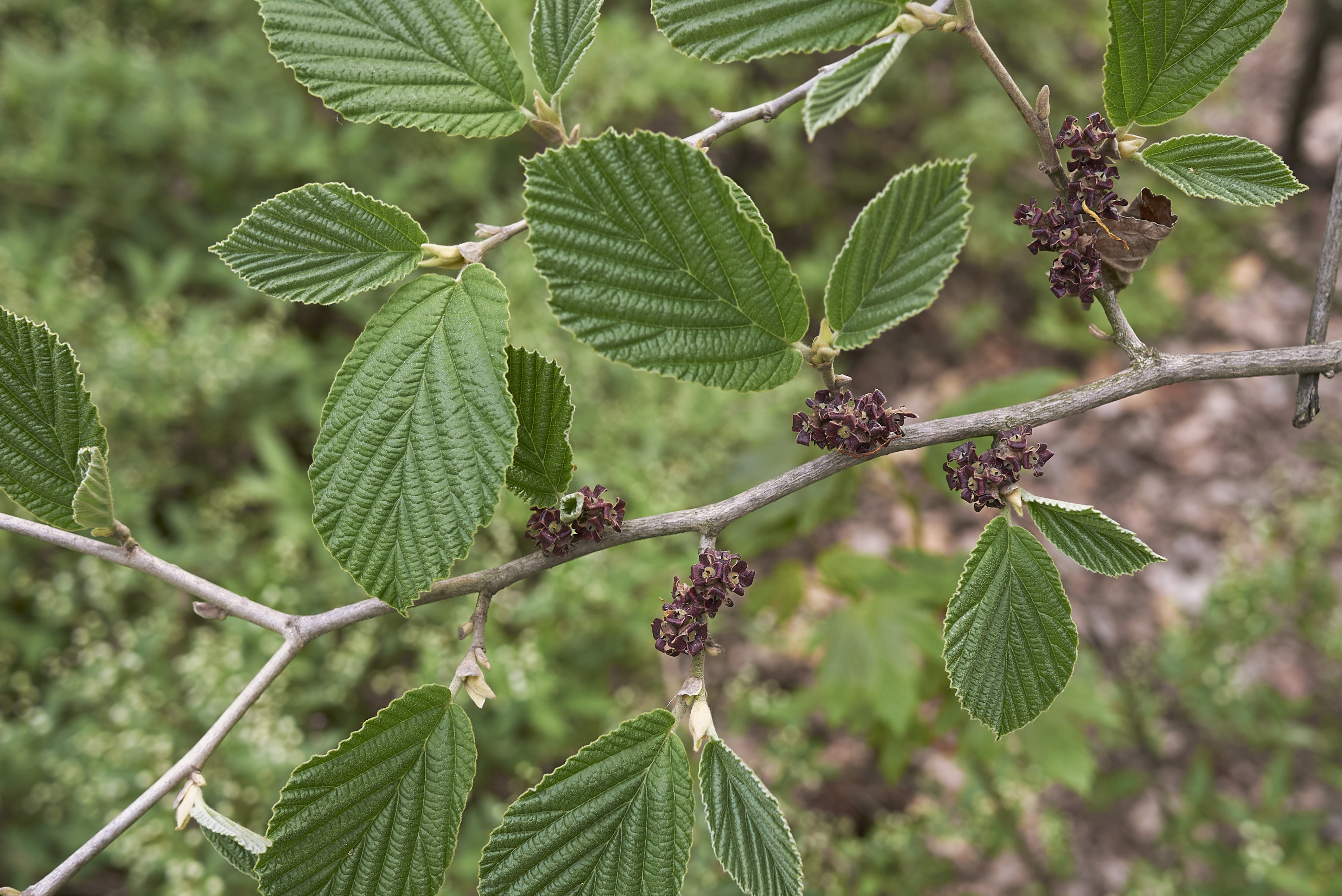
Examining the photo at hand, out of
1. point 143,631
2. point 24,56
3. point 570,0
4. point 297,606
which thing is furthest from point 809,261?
point 24,56

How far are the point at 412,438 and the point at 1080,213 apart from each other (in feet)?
1.99

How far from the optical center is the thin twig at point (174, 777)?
0.69 m

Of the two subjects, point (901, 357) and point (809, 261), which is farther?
point (901, 357)

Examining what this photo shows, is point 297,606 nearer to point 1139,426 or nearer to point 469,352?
point 469,352

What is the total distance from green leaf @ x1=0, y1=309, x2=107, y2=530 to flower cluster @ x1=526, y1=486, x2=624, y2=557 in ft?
1.38

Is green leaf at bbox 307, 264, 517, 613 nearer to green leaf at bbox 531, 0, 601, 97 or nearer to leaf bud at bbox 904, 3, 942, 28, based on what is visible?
green leaf at bbox 531, 0, 601, 97

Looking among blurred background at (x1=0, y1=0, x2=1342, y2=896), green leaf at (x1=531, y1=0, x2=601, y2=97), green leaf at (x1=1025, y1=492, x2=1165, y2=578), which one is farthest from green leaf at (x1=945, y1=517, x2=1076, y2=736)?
blurred background at (x1=0, y1=0, x2=1342, y2=896)

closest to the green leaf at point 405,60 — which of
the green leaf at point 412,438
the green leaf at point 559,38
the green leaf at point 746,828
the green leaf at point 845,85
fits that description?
the green leaf at point 559,38

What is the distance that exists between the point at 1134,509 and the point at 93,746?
380cm

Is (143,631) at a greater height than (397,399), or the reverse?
(397,399)

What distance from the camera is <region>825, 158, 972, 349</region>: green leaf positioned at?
622mm

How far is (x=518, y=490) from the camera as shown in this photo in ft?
2.54

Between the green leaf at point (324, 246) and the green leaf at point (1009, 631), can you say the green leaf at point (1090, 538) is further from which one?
the green leaf at point (324, 246)

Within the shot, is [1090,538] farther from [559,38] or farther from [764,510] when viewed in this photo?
[764,510]
